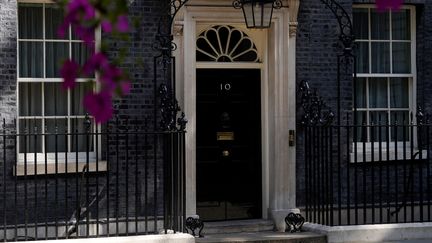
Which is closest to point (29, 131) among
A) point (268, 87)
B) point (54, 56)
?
point (54, 56)

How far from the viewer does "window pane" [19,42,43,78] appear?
10102 mm

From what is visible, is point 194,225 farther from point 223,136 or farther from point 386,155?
point 386,155

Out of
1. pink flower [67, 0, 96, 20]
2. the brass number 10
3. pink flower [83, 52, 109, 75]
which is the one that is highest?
the brass number 10

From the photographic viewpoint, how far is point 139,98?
10430 millimetres

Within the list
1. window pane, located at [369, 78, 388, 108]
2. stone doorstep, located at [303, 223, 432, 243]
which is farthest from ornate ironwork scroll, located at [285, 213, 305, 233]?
window pane, located at [369, 78, 388, 108]

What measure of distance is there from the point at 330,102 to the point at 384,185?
146cm

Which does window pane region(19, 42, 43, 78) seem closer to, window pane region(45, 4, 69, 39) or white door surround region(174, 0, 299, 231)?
window pane region(45, 4, 69, 39)

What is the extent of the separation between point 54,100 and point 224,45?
249cm

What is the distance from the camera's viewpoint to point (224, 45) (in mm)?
11133

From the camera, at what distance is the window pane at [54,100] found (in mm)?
10195

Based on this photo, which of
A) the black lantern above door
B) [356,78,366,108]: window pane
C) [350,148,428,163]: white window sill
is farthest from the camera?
[356,78,366,108]: window pane

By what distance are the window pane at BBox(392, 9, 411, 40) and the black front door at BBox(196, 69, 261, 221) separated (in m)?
2.25

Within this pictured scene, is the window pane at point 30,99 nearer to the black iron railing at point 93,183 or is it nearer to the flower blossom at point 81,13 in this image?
the black iron railing at point 93,183

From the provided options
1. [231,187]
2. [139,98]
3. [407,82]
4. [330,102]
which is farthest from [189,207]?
[407,82]
